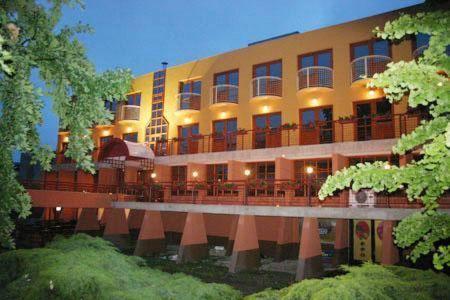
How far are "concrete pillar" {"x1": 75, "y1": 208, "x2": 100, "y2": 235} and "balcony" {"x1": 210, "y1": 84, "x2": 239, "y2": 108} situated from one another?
11.8 metres

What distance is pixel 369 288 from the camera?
241 inches

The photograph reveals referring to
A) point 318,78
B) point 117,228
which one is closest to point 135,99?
point 117,228

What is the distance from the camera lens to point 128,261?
373 inches

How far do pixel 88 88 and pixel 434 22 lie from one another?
5810mm

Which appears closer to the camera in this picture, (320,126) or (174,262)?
(174,262)

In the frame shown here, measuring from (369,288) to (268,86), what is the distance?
20039mm

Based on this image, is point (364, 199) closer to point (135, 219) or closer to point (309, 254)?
point (309, 254)

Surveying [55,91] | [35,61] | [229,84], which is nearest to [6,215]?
[55,91]

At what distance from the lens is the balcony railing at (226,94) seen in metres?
27.0

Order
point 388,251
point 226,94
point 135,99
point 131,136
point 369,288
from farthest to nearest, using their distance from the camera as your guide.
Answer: point 135,99 < point 131,136 < point 226,94 < point 388,251 < point 369,288

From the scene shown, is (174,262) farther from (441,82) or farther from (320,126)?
(441,82)

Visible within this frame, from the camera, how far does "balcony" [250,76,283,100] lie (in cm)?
2492

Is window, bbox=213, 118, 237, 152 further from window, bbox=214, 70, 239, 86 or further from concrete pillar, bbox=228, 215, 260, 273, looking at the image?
concrete pillar, bbox=228, 215, 260, 273

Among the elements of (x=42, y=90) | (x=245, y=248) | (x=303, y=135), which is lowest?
(x=245, y=248)
